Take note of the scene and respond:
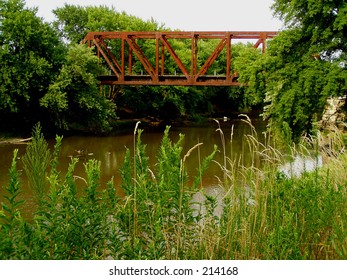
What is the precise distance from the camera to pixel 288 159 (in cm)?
484

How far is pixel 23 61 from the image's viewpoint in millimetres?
24219

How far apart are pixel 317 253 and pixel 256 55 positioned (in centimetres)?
1331

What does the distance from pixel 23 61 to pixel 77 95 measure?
3.36 meters

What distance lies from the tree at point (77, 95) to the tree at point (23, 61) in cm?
71

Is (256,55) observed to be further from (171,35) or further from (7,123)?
(7,123)

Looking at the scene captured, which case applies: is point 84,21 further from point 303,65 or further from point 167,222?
point 167,222

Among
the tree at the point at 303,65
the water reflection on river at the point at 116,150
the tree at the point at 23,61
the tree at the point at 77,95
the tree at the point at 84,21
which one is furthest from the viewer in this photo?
the tree at the point at 84,21

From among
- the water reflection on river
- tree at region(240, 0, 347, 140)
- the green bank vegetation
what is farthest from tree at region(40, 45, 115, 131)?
tree at region(240, 0, 347, 140)

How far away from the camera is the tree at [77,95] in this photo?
24359 mm

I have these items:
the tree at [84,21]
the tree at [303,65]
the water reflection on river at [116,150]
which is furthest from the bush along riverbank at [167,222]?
the tree at [84,21]

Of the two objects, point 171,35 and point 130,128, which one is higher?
point 171,35

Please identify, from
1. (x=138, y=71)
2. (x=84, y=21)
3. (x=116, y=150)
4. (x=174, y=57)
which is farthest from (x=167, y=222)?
(x=84, y=21)

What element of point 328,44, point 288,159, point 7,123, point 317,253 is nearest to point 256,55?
point 328,44

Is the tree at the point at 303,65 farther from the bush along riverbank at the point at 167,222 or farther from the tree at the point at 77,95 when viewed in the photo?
the tree at the point at 77,95
